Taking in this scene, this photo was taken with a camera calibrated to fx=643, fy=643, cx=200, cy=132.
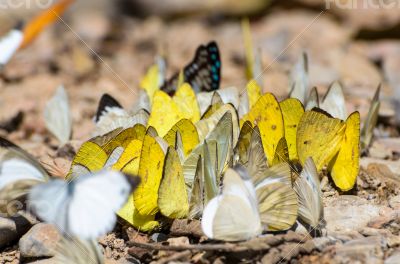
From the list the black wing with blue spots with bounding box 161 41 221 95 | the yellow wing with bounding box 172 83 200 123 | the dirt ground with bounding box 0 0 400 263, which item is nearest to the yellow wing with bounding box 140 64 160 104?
the black wing with blue spots with bounding box 161 41 221 95

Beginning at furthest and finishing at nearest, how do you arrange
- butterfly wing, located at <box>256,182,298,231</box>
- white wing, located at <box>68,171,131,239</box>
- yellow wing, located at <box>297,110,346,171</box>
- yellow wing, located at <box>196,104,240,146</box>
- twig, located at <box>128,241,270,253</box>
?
yellow wing, located at <box>196,104,240,146</box>, yellow wing, located at <box>297,110,346,171</box>, butterfly wing, located at <box>256,182,298,231</box>, twig, located at <box>128,241,270,253</box>, white wing, located at <box>68,171,131,239</box>

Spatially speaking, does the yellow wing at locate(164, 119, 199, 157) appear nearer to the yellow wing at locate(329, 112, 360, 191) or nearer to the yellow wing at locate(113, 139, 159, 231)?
the yellow wing at locate(113, 139, 159, 231)

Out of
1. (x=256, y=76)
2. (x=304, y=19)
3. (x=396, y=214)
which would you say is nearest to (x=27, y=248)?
(x=396, y=214)

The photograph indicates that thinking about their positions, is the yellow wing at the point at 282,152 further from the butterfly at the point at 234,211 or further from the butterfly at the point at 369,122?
the butterfly at the point at 369,122

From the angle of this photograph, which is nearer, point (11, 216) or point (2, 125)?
point (11, 216)

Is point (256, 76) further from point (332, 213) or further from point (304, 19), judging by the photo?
point (304, 19)

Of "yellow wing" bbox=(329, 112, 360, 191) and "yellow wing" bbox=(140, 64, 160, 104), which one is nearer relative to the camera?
"yellow wing" bbox=(329, 112, 360, 191)
